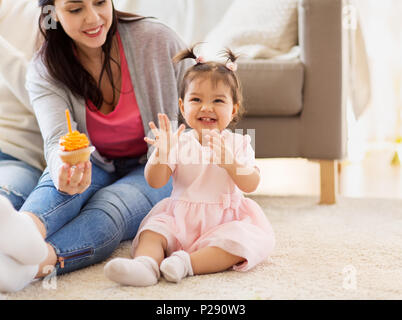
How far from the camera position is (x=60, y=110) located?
4.50ft

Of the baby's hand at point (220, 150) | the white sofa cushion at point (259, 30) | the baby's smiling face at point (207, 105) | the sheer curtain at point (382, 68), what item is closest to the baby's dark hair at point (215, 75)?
the baby's smiling face at point (207, 105)

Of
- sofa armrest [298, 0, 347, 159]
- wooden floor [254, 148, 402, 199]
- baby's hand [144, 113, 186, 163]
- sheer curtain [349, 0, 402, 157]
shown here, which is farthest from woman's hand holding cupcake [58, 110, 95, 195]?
sheer curtain [349, 0, 402, 157]

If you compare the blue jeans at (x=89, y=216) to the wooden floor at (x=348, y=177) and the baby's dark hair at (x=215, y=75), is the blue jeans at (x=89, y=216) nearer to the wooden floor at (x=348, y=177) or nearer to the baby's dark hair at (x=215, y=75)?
the baby's dark hair at (x=215, y=75)

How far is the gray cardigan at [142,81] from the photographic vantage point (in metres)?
1.40

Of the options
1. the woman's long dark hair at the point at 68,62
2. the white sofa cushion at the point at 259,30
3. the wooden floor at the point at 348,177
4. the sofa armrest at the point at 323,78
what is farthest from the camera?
the wooden floor at the point at 348,177

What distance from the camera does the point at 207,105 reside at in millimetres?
1213

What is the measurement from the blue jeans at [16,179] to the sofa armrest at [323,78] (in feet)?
2.81

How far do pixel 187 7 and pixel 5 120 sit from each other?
84cm

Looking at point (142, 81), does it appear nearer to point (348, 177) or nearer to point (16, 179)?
point (16, 179)

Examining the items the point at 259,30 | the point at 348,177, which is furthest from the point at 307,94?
the point at 348,177

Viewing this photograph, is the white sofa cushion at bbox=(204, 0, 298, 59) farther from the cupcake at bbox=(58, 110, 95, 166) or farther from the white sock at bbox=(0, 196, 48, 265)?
the white sock at bbox=(0, 196, 48, 265)

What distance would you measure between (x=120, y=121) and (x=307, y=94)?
660 mm

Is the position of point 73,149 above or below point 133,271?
above

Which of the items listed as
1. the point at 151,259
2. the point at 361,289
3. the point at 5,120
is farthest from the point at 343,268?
the point at 5,120
